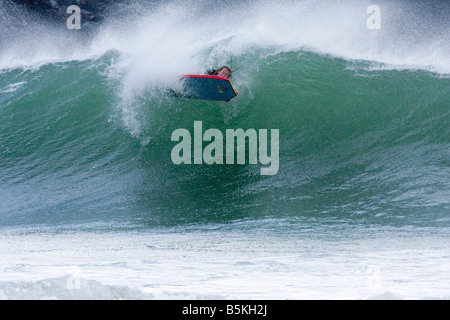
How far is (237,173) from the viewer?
25.6 ft

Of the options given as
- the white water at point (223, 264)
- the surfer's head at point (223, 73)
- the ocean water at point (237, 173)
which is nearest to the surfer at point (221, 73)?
the surfer's head at point (223, 73)

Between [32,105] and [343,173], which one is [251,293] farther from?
[32,105]

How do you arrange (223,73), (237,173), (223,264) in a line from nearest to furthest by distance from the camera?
(223,264) < (237,173) < (223,73)

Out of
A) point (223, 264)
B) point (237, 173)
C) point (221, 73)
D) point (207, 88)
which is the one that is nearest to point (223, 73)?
point (221, 73)

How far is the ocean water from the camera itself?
375cm

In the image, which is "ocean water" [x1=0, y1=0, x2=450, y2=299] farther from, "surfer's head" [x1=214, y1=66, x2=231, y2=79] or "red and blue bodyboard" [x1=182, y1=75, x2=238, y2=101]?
"surfer's head" [x1=214, y1=66, x2=231, y2=79]

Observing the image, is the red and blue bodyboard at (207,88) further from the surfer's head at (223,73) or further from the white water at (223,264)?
the white water at (223,264)

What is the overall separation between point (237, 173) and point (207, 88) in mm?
1880

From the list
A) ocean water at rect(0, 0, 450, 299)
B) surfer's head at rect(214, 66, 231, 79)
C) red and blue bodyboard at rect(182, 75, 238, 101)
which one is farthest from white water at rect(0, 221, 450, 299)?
surfer's head at rect(214, 66, 231, 79)

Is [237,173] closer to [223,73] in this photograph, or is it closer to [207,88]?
[207,88]

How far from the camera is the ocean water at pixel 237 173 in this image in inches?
148

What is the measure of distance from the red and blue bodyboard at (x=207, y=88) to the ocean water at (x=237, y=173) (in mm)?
232

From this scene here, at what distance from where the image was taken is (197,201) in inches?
279
